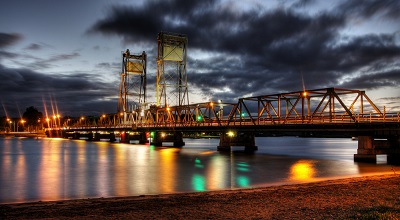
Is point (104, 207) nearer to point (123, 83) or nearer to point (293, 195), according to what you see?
point (293, 195)

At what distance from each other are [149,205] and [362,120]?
38.4 m

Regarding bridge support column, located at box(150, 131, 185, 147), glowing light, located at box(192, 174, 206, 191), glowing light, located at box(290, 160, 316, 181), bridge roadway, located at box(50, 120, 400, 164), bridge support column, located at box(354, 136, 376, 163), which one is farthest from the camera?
bridge support column, located at box(150, 131, 185, 147)

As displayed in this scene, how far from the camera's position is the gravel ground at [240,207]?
1423cm

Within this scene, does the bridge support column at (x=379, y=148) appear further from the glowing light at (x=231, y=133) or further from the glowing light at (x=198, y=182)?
the glowing light at (x=231, y=133)

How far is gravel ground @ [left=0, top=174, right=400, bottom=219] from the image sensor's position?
1423 centimetres

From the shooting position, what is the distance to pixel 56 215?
48.3ft

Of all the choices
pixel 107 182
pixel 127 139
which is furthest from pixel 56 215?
pixel 127 139

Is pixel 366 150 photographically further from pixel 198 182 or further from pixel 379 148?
pixel 198 182

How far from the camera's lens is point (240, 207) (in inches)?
635

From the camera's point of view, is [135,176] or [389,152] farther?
[389,152]

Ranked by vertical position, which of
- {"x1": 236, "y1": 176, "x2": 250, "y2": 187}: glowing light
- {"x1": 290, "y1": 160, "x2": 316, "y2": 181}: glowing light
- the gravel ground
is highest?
the gravel ground

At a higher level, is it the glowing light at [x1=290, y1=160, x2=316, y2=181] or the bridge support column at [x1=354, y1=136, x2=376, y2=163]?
the bridge support column at [x1=354, y1=136, x2=376, y2=163]

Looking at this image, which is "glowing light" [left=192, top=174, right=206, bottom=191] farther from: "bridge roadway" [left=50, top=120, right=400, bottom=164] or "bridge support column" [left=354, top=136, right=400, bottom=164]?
"bridge support column" [left=354, top=136, right=400, bottom=164]

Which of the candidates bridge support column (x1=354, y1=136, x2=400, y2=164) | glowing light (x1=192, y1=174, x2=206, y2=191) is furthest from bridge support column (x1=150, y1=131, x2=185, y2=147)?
glowing light (x1=192, y1=174, x2=206, y2=191)
